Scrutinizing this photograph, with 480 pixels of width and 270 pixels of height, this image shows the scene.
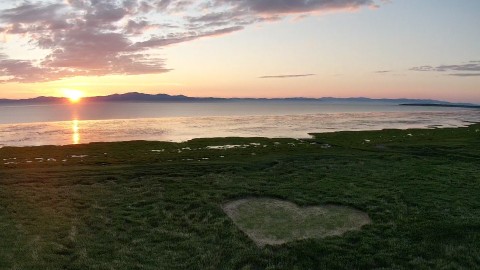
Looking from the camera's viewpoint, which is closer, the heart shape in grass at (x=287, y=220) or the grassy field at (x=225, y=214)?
the grassy field at (x=225, y=214)

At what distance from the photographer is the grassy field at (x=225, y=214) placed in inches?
694

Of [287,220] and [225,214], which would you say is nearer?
[287,220]

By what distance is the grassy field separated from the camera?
17.6 meters

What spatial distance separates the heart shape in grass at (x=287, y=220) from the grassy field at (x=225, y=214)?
27.2 inches

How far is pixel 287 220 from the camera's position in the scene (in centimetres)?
2297

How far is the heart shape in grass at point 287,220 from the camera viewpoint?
20.6m

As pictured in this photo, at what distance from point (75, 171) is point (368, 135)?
2296 inches

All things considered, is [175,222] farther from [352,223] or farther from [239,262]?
[352,223]

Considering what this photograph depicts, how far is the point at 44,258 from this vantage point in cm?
1758

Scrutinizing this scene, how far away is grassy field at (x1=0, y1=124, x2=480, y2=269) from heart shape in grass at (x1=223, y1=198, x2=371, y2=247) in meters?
0.69

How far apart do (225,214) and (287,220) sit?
3805mm

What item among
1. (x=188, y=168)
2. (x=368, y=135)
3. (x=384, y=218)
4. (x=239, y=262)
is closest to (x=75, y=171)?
(x=188, y=168)

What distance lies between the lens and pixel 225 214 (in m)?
24.0

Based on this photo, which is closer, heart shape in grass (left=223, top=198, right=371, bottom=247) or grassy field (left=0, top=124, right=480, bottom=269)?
grassy field (left=0, top=124, right=480, bottom=269)
